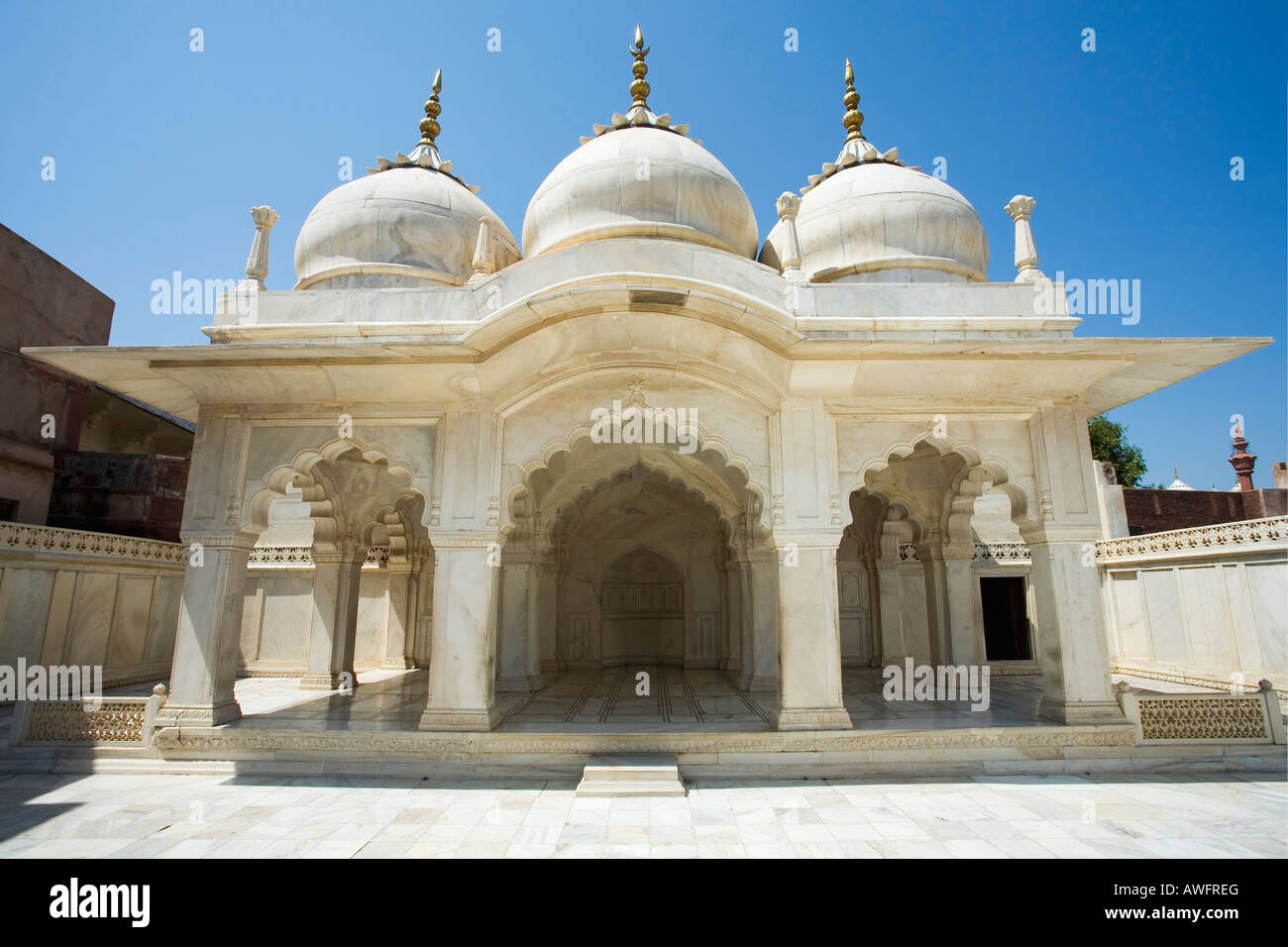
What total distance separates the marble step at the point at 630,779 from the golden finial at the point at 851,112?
1116 cm

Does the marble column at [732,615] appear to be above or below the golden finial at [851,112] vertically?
below

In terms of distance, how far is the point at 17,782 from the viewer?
622cm

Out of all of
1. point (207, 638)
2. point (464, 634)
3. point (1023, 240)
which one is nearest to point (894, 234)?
point (1023, 240)

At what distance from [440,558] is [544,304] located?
3024mm

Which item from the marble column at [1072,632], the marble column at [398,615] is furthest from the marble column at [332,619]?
the marble column at [1072,632]

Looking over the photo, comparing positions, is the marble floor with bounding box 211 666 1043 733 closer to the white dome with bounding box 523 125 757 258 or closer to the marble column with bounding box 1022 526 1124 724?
the marble column with bounding box 1022 526 1124 724

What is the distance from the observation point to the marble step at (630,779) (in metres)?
5.91

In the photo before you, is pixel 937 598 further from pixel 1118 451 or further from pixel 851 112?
pixel 1118 451

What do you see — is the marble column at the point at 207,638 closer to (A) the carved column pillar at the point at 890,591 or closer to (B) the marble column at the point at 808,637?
(B) the marble column at the point at 808,637

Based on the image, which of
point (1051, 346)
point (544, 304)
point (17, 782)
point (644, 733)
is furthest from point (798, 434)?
point (17, 782)

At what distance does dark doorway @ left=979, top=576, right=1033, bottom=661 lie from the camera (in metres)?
12.3

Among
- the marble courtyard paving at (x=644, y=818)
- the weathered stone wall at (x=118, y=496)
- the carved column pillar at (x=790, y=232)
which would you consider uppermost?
the carved column pillar at (x=790, y=232)

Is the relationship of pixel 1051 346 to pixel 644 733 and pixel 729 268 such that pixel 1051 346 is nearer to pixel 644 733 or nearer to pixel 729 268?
pixel 729 268

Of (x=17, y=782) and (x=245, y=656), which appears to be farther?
(x=245, y=656)
